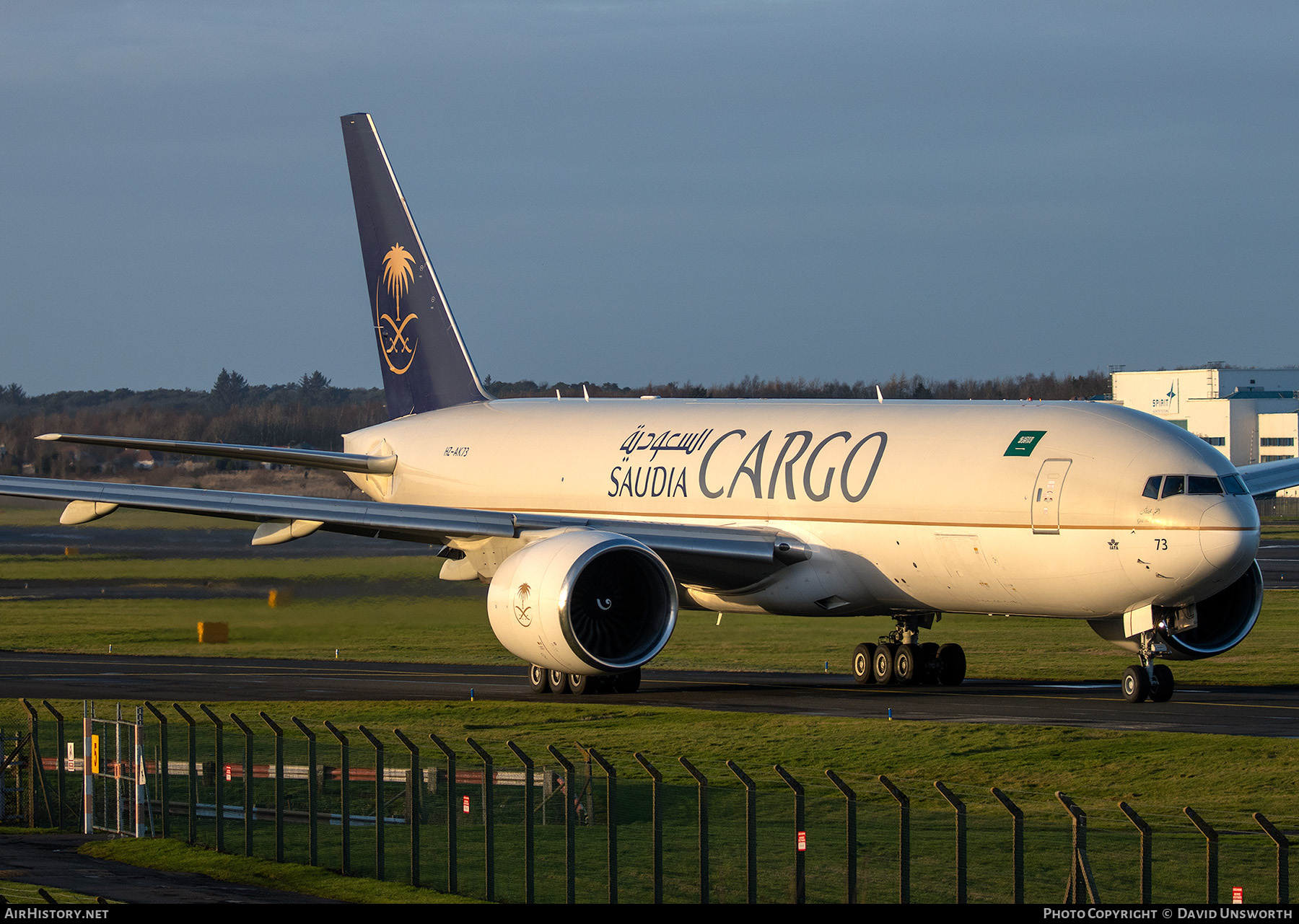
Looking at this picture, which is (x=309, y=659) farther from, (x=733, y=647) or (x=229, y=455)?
(x=733, y=647)

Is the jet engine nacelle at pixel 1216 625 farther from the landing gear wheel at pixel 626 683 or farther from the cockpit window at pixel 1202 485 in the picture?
the landing gear wheel at pixel 626 683

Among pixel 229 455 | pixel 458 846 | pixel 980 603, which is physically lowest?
pixel 458 846

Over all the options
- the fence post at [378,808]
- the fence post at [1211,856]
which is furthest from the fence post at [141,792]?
the fence post at [1211,856]

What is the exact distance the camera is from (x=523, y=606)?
2777cm

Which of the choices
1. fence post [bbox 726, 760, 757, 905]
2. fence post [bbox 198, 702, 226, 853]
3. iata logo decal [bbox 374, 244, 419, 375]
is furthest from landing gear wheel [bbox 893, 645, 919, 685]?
fence post [bbox 726, 760, 757, 905]

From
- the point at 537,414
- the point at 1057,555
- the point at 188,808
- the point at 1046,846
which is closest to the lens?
the point at 1046,846

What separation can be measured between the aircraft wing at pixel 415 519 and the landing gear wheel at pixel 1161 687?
→ 233 inches

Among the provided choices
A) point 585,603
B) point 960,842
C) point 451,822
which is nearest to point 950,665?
point 585,603

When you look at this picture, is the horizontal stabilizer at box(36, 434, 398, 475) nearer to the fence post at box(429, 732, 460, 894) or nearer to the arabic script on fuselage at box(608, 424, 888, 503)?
the arabic script on fuselage at box(608, 424, 888, 503)

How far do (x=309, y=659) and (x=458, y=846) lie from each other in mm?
24329

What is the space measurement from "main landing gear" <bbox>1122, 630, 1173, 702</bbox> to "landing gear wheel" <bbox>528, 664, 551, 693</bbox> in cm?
941

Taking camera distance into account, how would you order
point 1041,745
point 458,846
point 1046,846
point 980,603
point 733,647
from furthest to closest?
point 733,647 < point 980,603 < point 1041,745 < point 458,846 < point 1046,846

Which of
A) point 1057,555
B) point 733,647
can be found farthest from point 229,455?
point 1057,555

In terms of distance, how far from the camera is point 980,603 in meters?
Answer: 28.1
